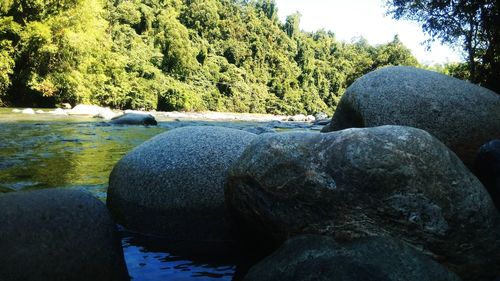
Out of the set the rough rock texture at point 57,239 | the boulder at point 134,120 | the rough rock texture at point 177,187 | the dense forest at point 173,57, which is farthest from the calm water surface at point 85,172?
the dense forest at point 173,57

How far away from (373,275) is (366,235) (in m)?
0.34

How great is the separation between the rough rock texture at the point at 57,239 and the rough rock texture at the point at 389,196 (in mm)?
1189

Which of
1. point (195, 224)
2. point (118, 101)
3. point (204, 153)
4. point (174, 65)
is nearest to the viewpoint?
point (195, 224)

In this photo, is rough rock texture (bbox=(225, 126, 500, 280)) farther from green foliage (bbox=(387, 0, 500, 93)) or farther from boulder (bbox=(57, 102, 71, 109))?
boulder (bbox=(57, 102, 71, 109))

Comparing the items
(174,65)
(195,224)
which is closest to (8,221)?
(195,224)

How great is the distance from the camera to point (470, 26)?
1228 cm

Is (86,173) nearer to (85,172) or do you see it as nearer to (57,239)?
(85,172)

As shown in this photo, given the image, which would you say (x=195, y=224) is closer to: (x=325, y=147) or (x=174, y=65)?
(x=325, y=147)

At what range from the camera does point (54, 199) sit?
2693 mm

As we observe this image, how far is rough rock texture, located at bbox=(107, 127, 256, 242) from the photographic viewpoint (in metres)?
3.82

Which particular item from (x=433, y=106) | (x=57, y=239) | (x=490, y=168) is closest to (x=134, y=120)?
(x=433, y=106)

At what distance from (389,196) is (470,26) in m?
11.9

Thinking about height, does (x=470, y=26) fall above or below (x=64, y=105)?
above

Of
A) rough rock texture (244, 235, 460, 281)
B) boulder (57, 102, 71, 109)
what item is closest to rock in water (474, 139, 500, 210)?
rough rock texture (244, 235, 460, 281)
